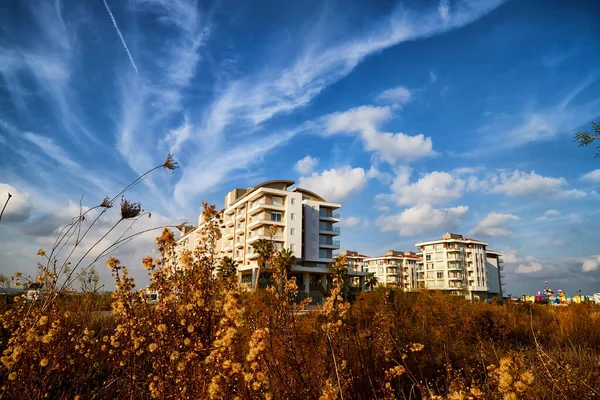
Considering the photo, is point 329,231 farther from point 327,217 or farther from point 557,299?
point 557,299

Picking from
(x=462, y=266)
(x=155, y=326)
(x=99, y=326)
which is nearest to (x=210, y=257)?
(x=155, y=326)

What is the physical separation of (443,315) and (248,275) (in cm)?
4110

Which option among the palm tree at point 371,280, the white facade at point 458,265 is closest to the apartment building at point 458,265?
the white facade at point 458,265

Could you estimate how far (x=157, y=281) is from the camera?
10.8 feet

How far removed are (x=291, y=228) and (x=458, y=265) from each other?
45608mm

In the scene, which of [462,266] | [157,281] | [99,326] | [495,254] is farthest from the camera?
[495,254]

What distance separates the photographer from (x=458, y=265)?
77.8 m

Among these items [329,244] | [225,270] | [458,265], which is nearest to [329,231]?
[329,244]

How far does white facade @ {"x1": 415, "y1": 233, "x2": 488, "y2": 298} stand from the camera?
77438 mm

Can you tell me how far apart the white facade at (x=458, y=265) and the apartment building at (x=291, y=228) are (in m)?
35.8

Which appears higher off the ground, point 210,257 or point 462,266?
point 462,266

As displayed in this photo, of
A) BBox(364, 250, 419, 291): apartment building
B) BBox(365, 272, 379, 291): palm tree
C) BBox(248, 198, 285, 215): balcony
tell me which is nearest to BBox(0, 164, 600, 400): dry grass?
BBox(248, 198, 285, 215): balcony

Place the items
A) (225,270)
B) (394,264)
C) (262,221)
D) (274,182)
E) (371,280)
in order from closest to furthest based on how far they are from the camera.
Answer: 1. (225,270)
2. (262,221)
3. (274,182)
4. (371,280)
5. (394,264)

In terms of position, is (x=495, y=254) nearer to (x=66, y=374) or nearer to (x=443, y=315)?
(x=443, y=315)
